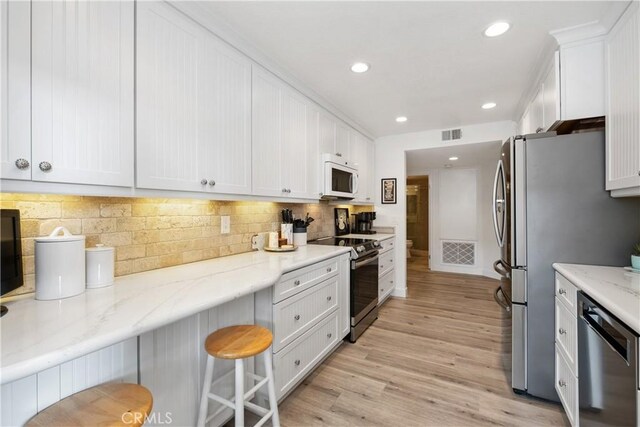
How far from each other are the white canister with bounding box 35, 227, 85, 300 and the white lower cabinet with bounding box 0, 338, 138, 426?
29cm

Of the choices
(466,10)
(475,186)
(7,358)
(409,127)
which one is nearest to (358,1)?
(466,10)

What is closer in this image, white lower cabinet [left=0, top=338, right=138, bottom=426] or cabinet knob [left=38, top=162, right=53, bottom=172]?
white lower cabinet [left=0, top=338, right=138, bottom=426]

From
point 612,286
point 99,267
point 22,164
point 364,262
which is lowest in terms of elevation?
point 364,262

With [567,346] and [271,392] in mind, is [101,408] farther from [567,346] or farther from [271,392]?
[567,346]

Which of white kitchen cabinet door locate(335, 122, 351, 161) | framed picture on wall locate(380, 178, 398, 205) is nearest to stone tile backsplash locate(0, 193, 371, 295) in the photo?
white kitchen cabinet door locate(335, 122, 351, 161)

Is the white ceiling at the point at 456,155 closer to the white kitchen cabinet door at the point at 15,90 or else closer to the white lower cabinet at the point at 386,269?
the white lower cabinet at the point at 386,269

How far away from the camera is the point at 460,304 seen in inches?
152

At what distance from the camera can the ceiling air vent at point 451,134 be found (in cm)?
395

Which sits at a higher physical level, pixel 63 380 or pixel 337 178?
pixel 337 178

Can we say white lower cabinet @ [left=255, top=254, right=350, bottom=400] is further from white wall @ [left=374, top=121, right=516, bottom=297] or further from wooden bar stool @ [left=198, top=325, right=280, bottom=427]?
white wall @ [left=374, top=121, right=516, bottom=297]

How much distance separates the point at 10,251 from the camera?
3.43 ft

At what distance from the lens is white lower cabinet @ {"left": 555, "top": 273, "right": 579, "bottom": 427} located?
1.50 m

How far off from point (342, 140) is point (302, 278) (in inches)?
81.5

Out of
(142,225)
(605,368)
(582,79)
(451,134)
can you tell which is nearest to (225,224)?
(142,225)
